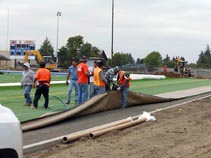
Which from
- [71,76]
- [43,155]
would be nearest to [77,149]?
[43,155]

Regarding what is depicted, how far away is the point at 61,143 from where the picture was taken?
29.5ft

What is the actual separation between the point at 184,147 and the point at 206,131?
222cm

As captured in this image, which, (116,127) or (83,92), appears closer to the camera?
(116,127)

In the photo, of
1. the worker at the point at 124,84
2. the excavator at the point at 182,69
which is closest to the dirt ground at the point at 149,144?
the worker at the point at 124,84

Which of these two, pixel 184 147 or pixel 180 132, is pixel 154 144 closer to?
pixel 184 147

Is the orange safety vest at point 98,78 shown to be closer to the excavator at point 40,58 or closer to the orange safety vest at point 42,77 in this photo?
the orange safety vest at point 42,77

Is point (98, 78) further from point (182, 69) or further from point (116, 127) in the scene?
point (182, 69)

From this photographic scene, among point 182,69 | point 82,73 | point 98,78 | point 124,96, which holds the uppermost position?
point 82,73

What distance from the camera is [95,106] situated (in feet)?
44.9

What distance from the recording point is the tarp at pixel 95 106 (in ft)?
34.3

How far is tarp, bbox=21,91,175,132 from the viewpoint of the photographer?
10.4 metres

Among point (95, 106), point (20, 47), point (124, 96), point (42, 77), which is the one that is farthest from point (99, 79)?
point (20, 47)

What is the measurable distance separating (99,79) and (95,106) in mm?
1514

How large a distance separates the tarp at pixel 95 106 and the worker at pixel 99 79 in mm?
450
